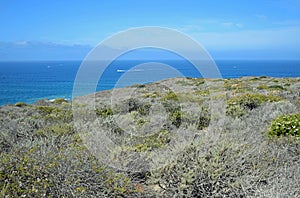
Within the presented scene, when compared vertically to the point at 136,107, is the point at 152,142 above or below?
below

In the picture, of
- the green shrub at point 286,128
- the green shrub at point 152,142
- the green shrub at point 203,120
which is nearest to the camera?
the green shrub at point 152,142

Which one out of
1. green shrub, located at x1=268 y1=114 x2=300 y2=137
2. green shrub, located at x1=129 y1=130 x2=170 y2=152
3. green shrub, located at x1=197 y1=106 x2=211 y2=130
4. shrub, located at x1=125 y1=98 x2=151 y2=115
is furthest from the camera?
shrub, located at x1=125 y1=98 x2=151 y2=115

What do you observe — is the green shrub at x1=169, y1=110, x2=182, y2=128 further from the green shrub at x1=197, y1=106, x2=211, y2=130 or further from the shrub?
the shrub

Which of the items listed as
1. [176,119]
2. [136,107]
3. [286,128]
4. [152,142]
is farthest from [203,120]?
[136,107]

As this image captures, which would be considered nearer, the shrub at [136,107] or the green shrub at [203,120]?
the green shrub at [203,120]

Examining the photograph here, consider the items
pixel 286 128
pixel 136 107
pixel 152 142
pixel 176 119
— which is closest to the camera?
pixel 152 142

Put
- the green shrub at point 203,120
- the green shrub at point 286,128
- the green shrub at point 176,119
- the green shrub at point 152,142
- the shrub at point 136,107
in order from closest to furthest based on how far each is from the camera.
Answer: the green shrub at point 152,142, the green shrub at point 286,128, the green shrub at point 203,120, the green shrub at point 176,119, the shrub at point 136,107

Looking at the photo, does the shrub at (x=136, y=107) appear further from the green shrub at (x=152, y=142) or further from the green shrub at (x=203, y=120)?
the green shrub at (x=152, y=142)

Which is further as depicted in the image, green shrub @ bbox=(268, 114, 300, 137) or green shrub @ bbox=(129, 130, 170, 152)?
green shrub @ bbox=(268, 114, 300, 137)

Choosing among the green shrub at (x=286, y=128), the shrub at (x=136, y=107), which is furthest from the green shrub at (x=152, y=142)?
the shrub at (x=136, y=107)

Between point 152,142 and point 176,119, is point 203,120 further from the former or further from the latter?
point 152,142

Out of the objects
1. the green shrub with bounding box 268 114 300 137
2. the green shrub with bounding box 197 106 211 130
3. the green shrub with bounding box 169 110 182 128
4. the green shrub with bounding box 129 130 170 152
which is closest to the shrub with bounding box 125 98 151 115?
the green shrub with bounding box 169 110 182 128

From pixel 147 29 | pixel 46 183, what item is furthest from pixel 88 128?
pixel 46 183

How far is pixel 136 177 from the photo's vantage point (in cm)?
400
